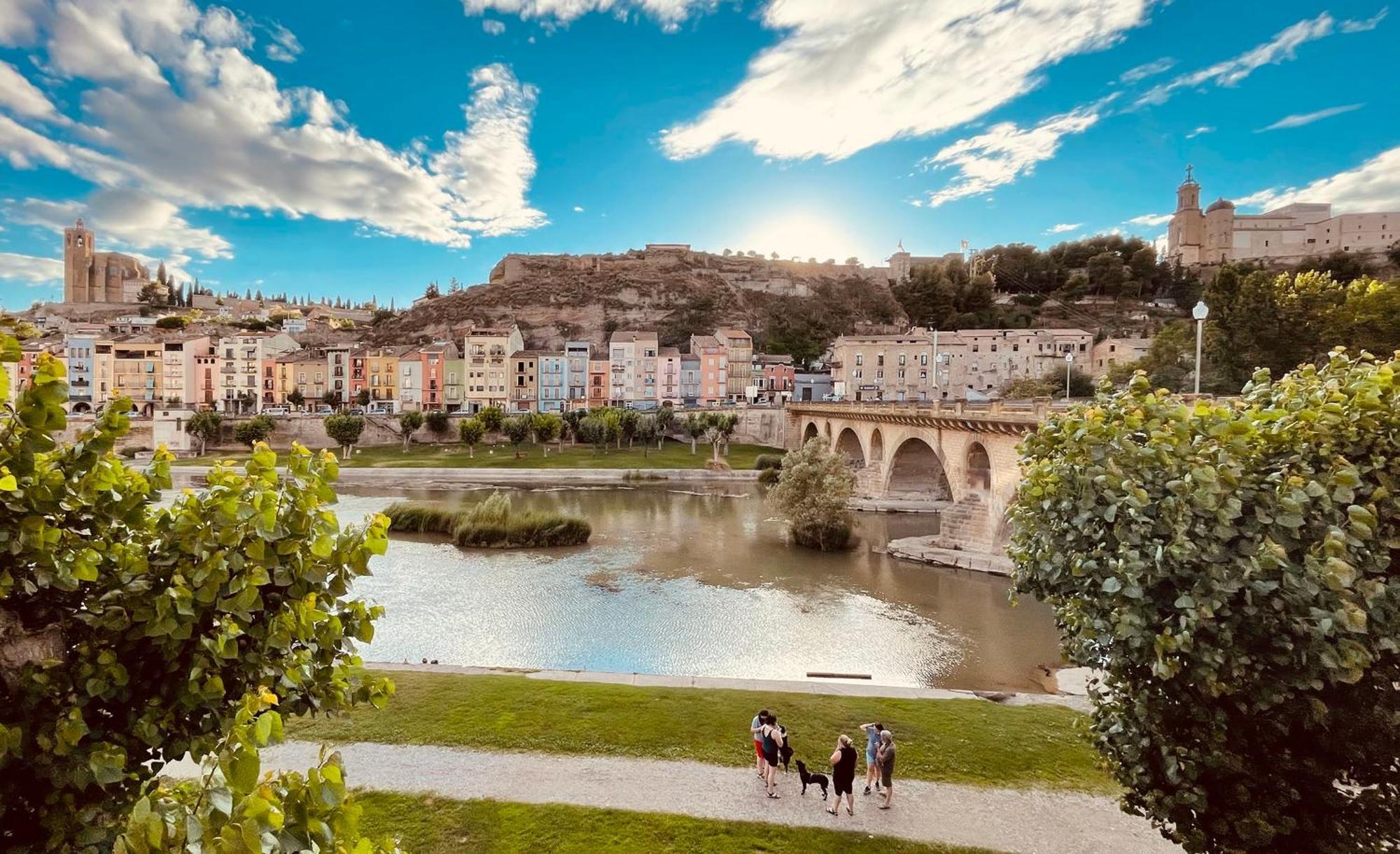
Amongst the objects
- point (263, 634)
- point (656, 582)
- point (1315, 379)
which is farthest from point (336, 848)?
point (656, 582)

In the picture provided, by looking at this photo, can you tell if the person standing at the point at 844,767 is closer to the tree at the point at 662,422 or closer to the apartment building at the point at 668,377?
the tree at the point at 662,422

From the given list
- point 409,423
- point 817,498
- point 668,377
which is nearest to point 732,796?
point 817,498

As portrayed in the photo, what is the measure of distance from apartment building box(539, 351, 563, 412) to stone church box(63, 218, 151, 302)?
148 metres

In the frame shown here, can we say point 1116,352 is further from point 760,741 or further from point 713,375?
point 760,741

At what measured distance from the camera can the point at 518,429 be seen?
217ft

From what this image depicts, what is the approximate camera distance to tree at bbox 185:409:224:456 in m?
65.7

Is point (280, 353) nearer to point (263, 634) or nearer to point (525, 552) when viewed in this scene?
point (525, 552)

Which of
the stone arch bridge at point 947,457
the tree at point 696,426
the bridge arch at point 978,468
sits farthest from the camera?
the tree at point 696,426

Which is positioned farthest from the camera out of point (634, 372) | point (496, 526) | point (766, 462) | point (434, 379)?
point (634, 372)

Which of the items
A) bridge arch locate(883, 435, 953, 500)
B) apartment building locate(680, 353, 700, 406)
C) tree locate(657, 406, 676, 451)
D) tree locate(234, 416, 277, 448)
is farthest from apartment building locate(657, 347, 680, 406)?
bridge arch locate(883, 435, 953, 500)

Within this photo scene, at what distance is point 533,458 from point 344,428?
64.2 ft

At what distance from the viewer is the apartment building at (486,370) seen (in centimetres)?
8669

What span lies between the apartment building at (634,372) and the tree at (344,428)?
33.9 metres

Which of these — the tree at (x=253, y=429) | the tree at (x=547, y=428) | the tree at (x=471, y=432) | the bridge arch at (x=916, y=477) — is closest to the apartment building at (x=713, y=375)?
the tree at (x=547, y=428)
